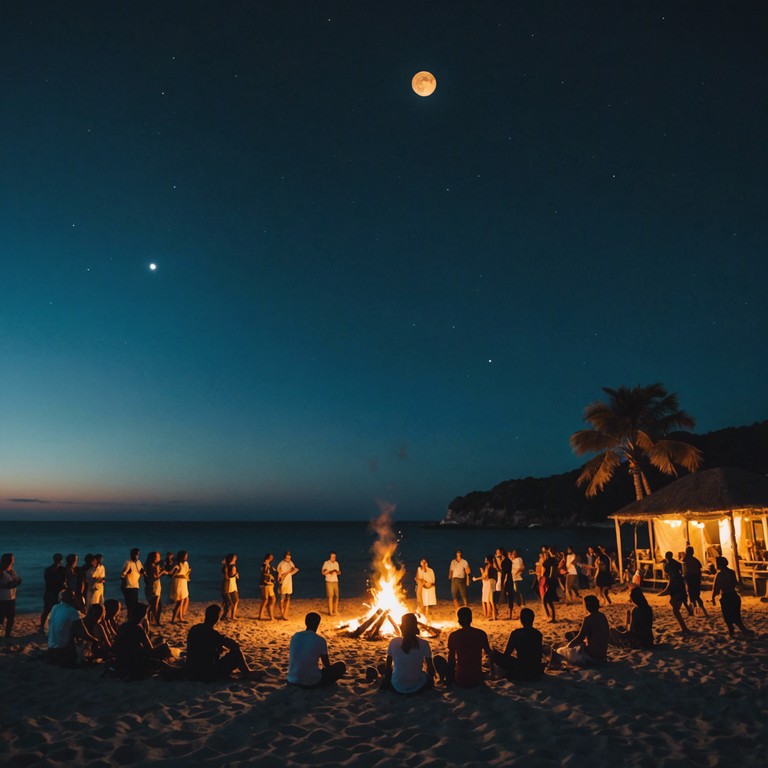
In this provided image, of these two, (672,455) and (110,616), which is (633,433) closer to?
(672,455)

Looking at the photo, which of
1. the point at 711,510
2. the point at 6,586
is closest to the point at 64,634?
the point at 6,586

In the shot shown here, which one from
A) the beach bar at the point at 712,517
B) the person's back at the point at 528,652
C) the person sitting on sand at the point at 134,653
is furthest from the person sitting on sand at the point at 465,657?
the beach bar at the point at 712,517

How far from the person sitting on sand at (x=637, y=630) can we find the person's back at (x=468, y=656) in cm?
342

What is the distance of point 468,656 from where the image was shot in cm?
763

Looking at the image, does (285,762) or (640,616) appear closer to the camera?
(285,762)

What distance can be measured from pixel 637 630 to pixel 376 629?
18.0 ft

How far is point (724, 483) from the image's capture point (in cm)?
1872

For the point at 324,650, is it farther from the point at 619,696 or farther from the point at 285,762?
the point at 619,696

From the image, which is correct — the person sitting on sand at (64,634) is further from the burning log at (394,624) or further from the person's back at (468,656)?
the burning log at (394,624)

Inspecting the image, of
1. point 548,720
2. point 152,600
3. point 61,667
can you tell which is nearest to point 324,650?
point 548,720

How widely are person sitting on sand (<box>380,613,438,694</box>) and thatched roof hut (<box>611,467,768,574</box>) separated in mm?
14358

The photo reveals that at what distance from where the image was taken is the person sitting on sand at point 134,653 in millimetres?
7941

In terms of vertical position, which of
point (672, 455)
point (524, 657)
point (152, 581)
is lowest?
point (524, 657)

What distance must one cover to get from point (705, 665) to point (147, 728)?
7.81 metres
